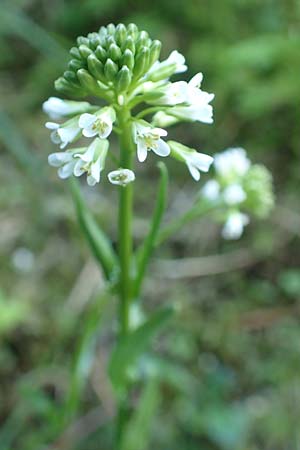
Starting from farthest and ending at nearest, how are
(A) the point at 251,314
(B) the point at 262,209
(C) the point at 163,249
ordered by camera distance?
(C) the point at 163,249 → (A) the point at 251,314 → (B) the point at 262,209

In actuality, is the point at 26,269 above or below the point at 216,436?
above

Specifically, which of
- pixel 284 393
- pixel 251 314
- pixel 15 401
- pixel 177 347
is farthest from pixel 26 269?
pixel 284 393

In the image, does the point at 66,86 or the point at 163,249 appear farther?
the point at 163,249

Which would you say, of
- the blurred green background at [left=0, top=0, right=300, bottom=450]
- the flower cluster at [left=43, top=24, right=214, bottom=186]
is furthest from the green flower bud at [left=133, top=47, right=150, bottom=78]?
the blurred green background at [left=0, top=0, right=300, bottom=450]

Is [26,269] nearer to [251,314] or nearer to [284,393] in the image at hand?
[251,314]

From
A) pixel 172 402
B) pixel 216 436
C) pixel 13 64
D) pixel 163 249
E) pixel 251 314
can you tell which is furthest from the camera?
pixel 13 64

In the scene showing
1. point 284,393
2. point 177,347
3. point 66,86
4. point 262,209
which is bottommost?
point 284,393

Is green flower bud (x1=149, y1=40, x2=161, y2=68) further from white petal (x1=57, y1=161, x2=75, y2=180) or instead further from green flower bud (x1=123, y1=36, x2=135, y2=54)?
white petal (x1=57, y1=161, x2=75, y2=180)
